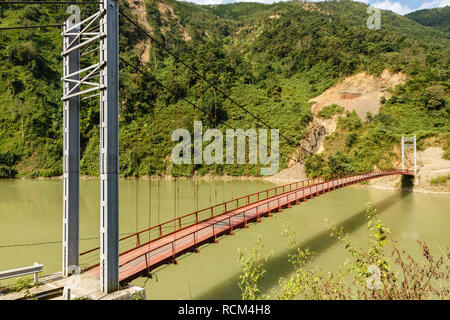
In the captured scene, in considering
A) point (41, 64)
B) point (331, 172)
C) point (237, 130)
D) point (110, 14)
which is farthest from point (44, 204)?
point (41, 64)

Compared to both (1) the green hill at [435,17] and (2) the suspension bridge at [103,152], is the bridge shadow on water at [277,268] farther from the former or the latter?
(1) the green hill at [435,17]

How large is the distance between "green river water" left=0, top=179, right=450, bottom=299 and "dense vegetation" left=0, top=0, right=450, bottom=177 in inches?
292

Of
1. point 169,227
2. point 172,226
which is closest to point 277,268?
point 172,226

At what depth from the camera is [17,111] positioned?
113ft

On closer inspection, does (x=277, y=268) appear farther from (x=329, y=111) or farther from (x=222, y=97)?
(x=222, y=97)

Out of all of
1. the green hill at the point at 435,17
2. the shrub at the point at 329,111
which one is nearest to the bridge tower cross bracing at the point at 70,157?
the shrub at the point at 329,111

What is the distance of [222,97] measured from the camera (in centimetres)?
3734

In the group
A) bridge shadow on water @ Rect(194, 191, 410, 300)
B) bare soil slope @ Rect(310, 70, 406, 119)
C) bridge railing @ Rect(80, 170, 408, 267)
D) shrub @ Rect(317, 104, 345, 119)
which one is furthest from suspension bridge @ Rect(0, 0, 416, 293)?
bare soil slope @ Rect(310, 70, 406, 119)

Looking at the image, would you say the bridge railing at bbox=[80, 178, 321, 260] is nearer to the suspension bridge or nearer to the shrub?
the suspension bridge

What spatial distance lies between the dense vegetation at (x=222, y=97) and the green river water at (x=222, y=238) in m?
7.40

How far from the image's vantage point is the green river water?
7152mm

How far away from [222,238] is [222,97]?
3213cm

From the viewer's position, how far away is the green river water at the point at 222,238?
715cm
